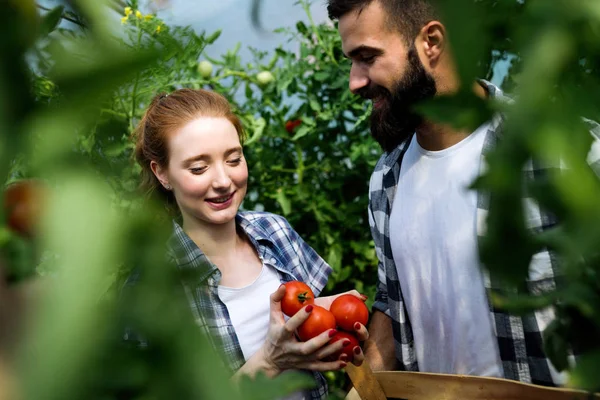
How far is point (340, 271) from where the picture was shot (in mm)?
2586

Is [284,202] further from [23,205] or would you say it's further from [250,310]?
[23,205]

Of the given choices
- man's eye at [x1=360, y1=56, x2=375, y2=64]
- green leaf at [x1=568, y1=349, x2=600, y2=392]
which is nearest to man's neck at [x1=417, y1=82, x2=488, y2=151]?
man's eye at [x1=360, y1=56, x2=375, y2=64]

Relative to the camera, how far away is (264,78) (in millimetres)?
2662

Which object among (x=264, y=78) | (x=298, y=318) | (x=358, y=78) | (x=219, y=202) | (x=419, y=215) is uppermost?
(x=264, y=78)

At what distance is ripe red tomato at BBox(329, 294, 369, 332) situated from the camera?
1.61 meters

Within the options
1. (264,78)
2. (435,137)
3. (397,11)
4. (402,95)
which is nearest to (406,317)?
(435,137)

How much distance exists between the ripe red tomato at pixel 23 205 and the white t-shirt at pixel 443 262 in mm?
1428

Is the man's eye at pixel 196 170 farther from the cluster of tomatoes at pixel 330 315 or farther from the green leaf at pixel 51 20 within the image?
the green leaf at pixel 51 20

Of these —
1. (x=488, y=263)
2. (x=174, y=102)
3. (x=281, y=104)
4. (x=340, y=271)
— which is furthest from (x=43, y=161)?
(x=281, y=104)

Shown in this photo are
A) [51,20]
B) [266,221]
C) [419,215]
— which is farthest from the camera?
[266,221]

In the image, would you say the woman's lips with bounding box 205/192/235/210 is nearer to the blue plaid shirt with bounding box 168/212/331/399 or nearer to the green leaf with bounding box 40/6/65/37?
the blue plaid shirt with bounding box 168/212/331/399

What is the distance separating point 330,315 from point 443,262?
314 mm

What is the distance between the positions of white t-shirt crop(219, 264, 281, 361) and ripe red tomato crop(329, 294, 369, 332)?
0.66ft

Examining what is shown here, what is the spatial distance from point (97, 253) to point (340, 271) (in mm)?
2455
